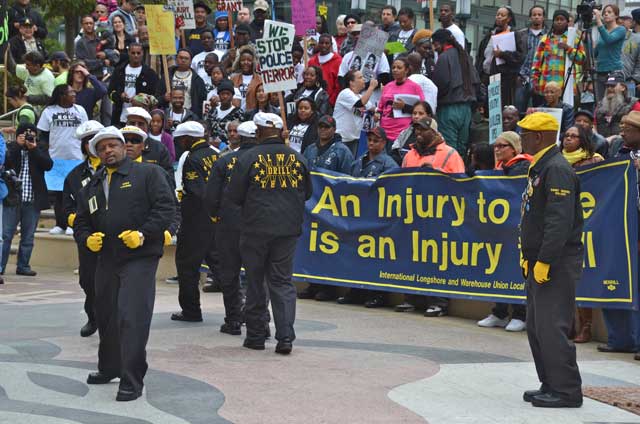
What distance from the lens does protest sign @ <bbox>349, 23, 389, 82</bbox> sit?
16375mm

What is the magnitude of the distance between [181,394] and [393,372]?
186cm

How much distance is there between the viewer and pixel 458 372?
9.49 m

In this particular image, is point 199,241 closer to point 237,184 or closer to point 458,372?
point 237,184

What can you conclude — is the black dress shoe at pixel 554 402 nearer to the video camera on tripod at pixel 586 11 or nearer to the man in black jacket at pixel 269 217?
the man in black jacket at pixel 269 217

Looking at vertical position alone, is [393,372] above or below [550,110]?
below

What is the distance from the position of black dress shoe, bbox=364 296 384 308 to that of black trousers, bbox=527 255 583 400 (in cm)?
511

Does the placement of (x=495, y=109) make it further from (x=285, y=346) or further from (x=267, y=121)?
(x=285, y=346)

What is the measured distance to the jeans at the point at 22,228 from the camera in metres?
15.9

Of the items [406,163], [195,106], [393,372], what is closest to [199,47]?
[195,106]

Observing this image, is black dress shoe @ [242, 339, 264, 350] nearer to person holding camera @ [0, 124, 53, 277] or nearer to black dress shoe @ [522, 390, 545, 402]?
black dress shoe @ [522, 390, 545, 402]

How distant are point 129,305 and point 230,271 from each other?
316cm

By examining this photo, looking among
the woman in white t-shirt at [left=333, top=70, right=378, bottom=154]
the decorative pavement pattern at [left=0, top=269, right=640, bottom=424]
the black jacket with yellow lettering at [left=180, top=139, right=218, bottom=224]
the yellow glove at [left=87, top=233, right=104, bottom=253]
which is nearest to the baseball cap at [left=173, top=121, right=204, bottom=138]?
the black jacket with yellow lettering at [left=180, top=139, right=218, bottom=224]

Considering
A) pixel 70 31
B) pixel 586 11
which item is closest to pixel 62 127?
pixel 586 11

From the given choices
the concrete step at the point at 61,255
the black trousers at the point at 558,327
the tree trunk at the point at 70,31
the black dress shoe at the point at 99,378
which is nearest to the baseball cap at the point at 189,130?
the concrete step at the point at 61,255
